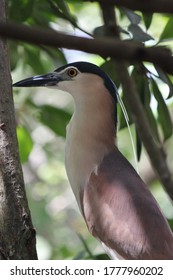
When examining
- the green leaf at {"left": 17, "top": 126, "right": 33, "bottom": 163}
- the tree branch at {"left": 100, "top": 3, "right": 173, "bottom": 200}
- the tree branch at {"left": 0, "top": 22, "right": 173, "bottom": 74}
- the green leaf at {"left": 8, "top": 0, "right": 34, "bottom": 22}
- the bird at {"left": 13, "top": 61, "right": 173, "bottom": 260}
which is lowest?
the green leaf at {"left": 17, "top": 126, "right": 33, "bottom": 163}

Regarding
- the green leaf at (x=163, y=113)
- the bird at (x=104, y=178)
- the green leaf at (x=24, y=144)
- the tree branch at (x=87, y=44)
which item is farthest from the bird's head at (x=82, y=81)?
the tree branch at (x=87, y=44)

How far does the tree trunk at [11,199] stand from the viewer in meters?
1.46

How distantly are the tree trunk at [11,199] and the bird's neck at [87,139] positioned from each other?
22.8 inches

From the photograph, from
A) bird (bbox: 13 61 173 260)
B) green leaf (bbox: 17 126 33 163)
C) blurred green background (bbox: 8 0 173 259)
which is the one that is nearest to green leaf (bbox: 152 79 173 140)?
blurred green background (bbox: 8 0 173 259)

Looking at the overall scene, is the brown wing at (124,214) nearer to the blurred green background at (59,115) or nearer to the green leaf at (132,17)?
the blurred green background at (59,115)

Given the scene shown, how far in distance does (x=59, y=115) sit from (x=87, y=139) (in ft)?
1.10

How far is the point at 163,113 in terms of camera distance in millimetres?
2080

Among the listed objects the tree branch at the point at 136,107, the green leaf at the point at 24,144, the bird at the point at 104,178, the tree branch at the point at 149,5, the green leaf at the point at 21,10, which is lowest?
the green leaf at the point at 24,144

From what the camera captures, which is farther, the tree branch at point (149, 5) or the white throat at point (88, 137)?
the white throat at point (88, 137)

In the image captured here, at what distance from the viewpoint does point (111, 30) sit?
2.40ft

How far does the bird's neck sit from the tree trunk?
0.58 meters

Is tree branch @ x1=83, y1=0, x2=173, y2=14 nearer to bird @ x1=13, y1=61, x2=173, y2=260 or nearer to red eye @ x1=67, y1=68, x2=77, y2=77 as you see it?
bird @ x1=13, y1=61, x2=173, y2=260

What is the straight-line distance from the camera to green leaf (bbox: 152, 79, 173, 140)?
2.04 m
